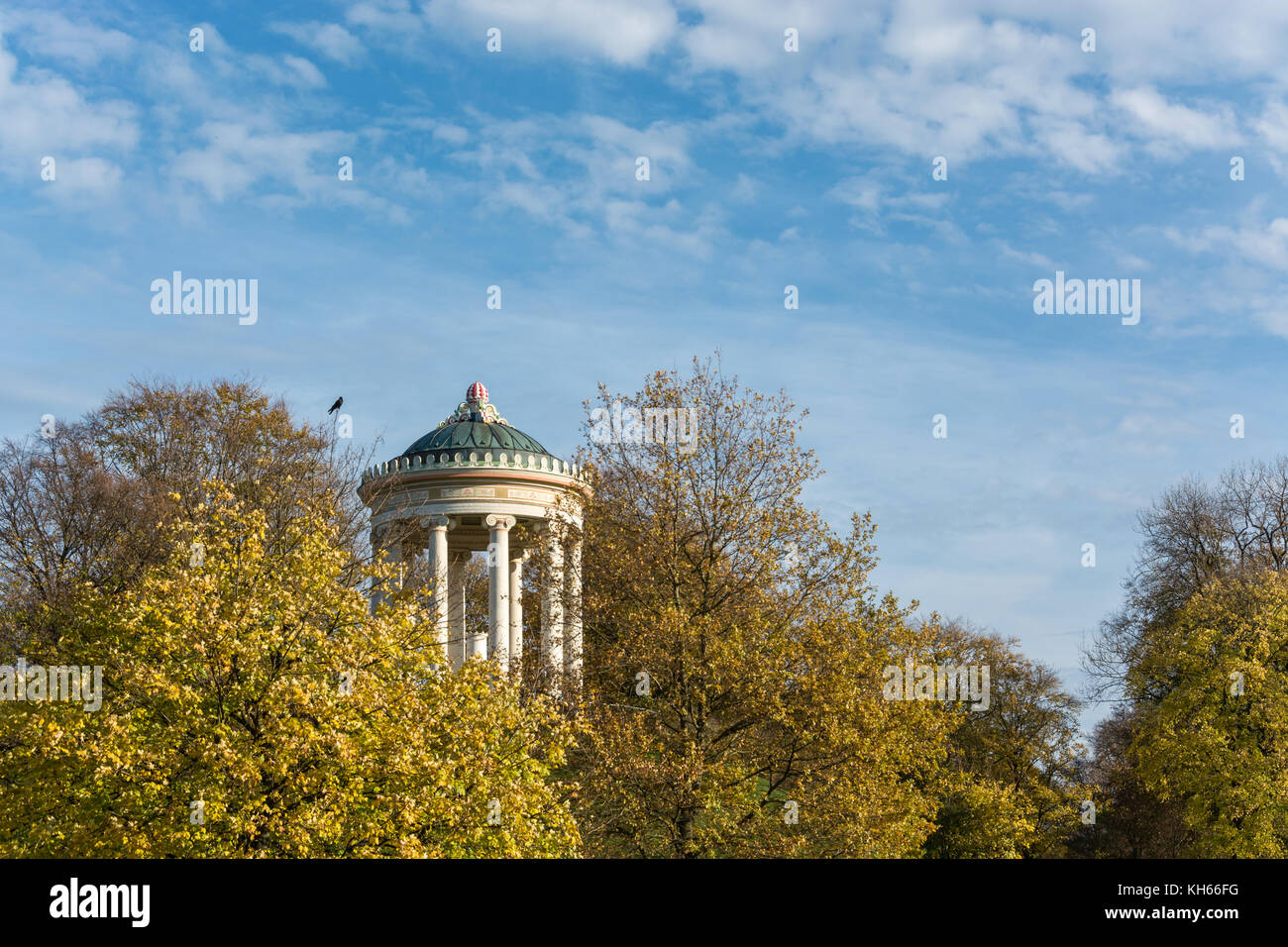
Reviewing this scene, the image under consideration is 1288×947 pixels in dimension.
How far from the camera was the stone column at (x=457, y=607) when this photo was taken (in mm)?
55003

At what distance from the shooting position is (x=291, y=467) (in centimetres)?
4094

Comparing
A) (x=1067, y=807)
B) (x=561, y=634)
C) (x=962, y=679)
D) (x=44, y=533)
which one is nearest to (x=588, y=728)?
(x=561, y=634)

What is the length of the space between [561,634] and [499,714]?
9.35m

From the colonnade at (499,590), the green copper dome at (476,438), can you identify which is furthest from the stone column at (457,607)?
the green copper dome at (476,438)

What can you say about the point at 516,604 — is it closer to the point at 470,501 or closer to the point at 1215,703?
the point at 470,501

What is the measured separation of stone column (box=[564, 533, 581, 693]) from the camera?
31.6m

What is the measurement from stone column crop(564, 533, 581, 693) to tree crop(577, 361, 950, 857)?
1.69 feet

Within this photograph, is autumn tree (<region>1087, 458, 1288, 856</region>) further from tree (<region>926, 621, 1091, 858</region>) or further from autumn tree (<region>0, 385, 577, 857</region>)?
autumn tree (<region>0, 385, 577, 857</region>)

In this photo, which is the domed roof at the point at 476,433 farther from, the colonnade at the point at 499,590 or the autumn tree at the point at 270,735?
the autumn tree at the point at 270,735

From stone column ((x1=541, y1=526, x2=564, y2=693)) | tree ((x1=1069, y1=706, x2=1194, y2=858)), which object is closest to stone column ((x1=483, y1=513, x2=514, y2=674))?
stone column ((x1=541, y1=526, x2=564, y2=693))

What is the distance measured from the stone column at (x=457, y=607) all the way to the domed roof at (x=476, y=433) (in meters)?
6.66

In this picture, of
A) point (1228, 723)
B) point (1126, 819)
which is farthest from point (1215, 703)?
point (1126, 819)

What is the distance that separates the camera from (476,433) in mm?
58969
